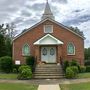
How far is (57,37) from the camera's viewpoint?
45.3 m

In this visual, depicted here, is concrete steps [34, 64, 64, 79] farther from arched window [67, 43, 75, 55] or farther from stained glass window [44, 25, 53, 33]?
stained glass window [44, 25, 53, 33]

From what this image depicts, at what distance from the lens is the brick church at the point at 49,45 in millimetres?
45125

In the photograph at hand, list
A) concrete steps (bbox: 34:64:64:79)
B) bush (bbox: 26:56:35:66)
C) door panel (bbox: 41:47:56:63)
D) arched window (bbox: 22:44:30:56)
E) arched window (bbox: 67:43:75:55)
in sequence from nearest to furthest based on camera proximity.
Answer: concrete steps (bbox: 34:64:64:79), bush (bbox: 26:56:35:66), door panel (bbox: 41:47:56:63), arched window (bbox: 67:43:75:55), arched window (bbox: 22:44:30:56)

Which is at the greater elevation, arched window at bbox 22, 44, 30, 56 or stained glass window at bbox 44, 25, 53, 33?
stained glass window at bbox 44, 25, 53, 33

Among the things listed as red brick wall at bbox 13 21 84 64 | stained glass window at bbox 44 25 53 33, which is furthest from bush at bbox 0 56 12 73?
stained glass window at bbox 44 25 53 33

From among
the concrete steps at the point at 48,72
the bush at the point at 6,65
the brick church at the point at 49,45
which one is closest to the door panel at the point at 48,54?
the brick church at the point at 49,45

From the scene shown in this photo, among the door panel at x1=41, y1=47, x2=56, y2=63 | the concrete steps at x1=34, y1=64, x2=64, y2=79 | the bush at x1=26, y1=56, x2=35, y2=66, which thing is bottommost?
the concrete steps at x1=34, y1=64, x2=64, y2=79

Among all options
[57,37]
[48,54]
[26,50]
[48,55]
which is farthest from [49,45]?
[26,50]

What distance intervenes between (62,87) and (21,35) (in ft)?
62.2

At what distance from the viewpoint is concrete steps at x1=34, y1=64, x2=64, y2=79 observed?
121 feet

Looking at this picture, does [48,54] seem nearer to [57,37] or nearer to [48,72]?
[57,37]

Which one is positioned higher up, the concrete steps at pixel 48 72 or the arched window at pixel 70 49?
the arched window at pixel 70 49

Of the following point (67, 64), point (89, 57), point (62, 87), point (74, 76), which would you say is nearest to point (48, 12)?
point (89, 57)

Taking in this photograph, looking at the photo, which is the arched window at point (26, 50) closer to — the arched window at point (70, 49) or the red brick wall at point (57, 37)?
the red brick wall at point (57, 37)
